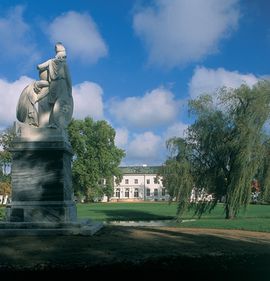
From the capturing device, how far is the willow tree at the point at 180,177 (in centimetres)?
2802

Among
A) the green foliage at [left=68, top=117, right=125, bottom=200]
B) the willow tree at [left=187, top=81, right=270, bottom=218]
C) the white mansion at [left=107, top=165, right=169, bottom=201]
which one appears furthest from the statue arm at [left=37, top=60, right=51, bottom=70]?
the white mansion at [left=107, top=165, right=169, bottom=201]

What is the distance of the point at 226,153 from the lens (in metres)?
27.9

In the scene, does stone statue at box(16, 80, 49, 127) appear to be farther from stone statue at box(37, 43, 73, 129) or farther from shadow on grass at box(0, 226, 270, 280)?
shadow on grass at box(0, 226, 270, 280)

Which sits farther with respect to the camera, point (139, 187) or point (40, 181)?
point (139, 187)

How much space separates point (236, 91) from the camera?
2784 centimetres

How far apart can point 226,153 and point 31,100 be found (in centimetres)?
1704

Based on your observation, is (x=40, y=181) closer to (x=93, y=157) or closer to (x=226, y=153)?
(x=226, y=153)

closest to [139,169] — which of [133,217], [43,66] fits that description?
[133,217]

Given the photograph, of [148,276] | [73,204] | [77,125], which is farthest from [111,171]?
[148,276]

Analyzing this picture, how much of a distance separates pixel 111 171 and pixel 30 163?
66.5m

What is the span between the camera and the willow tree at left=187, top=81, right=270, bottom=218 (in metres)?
26.1

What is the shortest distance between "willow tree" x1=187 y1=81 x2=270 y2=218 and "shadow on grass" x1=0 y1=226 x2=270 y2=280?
593 inches

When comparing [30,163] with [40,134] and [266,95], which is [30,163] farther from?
[266,95]

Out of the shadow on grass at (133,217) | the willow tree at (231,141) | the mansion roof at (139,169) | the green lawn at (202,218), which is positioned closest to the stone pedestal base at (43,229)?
the green lawn at (202,218)
